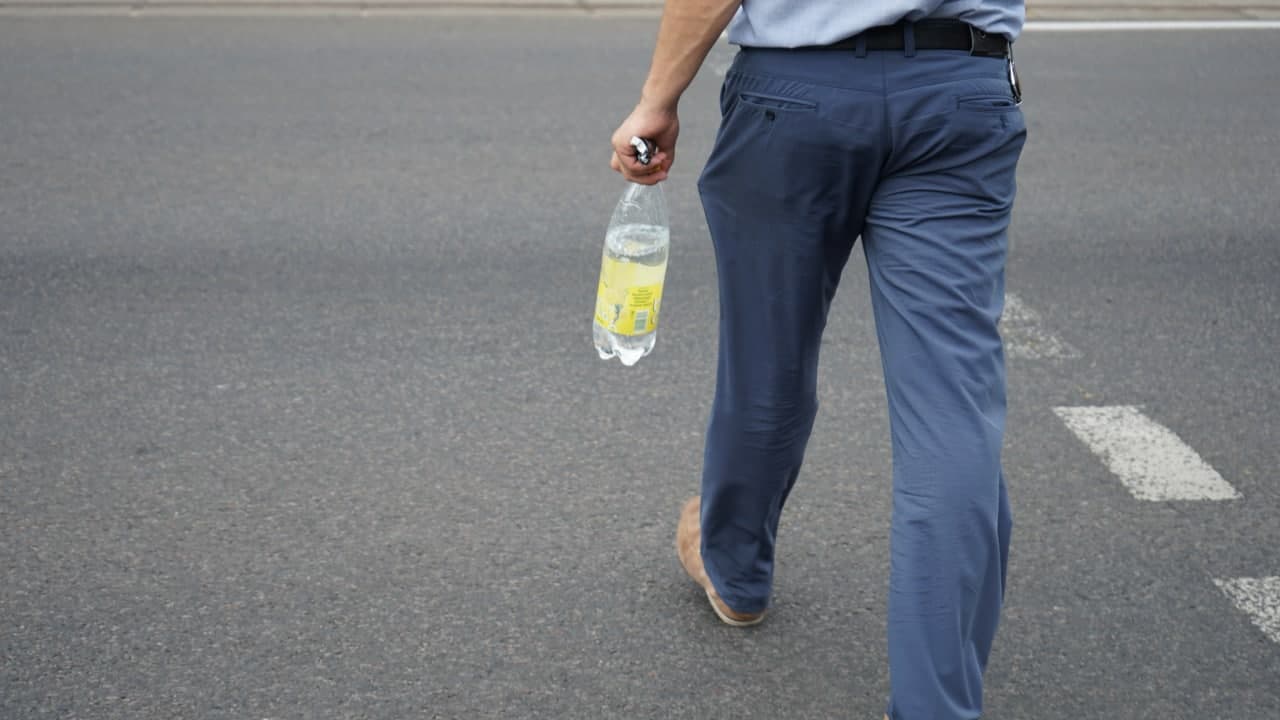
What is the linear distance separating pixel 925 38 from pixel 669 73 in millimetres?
449

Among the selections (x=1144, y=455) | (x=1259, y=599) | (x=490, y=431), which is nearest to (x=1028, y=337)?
(x=1144, y=455)

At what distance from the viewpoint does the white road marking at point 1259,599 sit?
322cm

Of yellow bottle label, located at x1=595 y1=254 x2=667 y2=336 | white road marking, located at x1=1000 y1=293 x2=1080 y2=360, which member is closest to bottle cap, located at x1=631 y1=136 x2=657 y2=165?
yellow bottle label, located at x1=595 y1=254 x2=667 y2=336

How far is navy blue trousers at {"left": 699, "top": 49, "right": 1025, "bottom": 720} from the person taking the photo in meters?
2.35

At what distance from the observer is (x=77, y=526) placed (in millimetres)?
3504

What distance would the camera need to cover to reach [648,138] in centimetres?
260

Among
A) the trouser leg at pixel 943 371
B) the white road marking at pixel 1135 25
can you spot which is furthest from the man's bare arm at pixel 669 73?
the white road marking at pixel 1135 25

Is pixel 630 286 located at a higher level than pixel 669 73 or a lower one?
lower

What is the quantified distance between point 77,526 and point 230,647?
710 millimetres

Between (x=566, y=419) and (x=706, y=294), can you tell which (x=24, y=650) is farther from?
(x=706, y=294)

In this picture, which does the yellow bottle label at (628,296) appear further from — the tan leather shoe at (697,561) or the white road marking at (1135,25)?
the white road marking at (1135,25)

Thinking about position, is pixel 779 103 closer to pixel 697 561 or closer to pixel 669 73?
pixel 669 73

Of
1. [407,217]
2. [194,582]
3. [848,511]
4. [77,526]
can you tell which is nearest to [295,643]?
[194,582]

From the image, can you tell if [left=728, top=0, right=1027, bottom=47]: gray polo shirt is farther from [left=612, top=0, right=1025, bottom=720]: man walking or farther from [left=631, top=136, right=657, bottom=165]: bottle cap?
[left=631, top=136, right=657, bottom=165]: bottle cap
